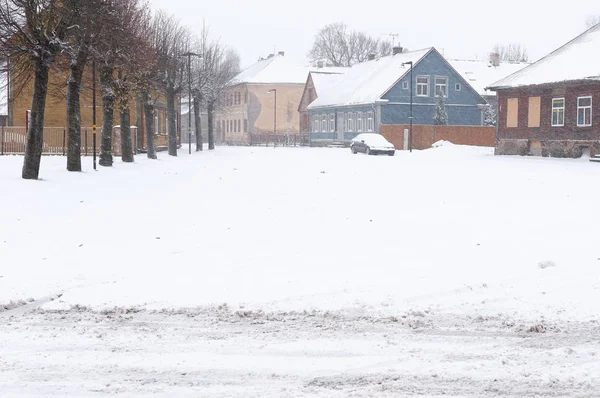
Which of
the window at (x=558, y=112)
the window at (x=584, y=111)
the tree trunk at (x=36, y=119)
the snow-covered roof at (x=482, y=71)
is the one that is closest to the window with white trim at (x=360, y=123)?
the snow-covered roof at (x=482, y=71)

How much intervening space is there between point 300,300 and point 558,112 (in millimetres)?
37179

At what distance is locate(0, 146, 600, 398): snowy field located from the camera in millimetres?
4945

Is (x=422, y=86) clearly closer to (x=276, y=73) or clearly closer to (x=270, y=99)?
(x=270, y=99)

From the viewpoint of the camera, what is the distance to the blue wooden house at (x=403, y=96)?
63.6 metres

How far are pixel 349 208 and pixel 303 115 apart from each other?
2783 inches

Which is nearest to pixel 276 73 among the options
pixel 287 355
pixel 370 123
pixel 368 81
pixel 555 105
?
pixel 368 81

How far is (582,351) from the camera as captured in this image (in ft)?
18.1

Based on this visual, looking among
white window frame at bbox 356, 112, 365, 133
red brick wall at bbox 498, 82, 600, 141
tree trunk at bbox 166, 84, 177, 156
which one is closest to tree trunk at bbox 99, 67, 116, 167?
tree trunk at bbox 166, 84, 177, 156

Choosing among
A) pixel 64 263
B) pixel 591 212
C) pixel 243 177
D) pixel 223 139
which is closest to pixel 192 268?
pixel 64 263

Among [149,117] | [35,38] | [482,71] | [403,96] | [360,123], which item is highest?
[482,71]

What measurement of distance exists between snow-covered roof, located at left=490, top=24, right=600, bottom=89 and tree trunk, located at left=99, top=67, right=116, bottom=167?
941 inches

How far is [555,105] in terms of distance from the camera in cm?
4153

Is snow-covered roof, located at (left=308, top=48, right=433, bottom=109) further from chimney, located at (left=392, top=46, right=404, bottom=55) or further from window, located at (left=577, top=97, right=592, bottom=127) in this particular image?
window, located at (left=577, top=97, right=592, bottom=127)

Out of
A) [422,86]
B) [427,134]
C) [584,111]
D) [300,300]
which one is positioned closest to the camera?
[300,300]
